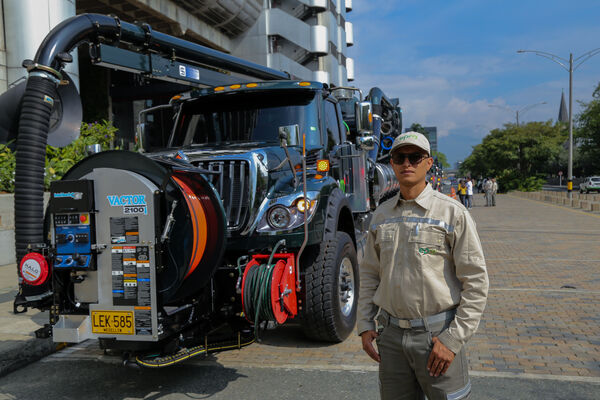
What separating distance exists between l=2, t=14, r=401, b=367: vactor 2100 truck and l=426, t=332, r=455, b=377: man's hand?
6.60 ft

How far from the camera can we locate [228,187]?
16.3 feet

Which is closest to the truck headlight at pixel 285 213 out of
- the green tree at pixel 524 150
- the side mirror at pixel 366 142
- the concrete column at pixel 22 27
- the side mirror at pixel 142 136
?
the side mirror at pixel 366 142

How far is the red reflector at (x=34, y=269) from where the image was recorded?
3949 mm

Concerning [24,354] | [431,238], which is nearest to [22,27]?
[24,354]

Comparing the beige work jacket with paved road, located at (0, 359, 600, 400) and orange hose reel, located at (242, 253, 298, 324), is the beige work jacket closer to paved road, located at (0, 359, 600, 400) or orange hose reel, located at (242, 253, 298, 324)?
orange hose reel, located at (242, 253, 298, 324)

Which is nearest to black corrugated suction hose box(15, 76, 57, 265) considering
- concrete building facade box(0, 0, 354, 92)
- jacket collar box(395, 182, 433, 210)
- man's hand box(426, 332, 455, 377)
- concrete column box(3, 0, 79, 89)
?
jacket collar box(395, 182, 433, 210)

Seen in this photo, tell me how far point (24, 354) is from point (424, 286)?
14.7 feet

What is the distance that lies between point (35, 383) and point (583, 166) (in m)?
88.8

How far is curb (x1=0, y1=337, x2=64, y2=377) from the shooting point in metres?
5.09

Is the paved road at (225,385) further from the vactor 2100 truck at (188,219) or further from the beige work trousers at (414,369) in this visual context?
the beige work trousers at (414,369)

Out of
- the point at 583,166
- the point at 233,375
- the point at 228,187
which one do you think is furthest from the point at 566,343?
the point at 583,166

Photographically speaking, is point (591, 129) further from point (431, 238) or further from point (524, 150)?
point (431, 238)

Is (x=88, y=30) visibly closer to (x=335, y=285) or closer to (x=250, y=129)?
(x=250, y=129)

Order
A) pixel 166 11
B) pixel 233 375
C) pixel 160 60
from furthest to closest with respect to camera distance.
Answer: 1. pixel 166 11
2. pixel 160 60
3. pixel 233 375
